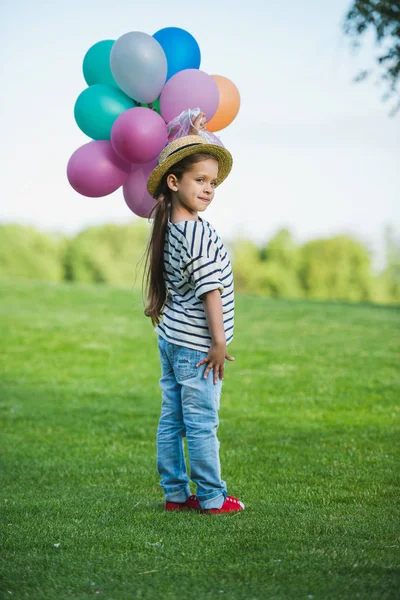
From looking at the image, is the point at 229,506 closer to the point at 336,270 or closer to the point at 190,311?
the point at 190,311

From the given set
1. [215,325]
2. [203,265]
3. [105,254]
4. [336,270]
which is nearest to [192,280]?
[203,265]

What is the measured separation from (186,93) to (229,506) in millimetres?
2239

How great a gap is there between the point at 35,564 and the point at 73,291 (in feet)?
47.5

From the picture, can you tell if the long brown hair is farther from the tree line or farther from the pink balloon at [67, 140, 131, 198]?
the tree line

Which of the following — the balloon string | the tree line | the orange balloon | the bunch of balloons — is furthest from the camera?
the tree line

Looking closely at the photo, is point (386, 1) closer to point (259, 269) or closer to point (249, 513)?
point (249, 513)

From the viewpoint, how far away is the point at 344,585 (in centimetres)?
262

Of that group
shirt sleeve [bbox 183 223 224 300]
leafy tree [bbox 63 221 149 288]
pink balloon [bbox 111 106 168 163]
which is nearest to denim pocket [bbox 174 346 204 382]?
shirt sleeve [bbox 183 223 224 300]

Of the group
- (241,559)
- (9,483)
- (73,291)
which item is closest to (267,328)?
(73,291)

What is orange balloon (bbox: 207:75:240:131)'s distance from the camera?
461cm

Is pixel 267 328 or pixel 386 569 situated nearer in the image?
pixel 386 569

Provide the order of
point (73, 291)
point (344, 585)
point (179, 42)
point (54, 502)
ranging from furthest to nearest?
point (73, 291) → point (179, 42) → point (54, 502) → point (344, 585)

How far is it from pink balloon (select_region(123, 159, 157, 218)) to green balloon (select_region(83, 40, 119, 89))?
2.19 ft

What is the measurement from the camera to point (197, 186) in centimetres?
377
